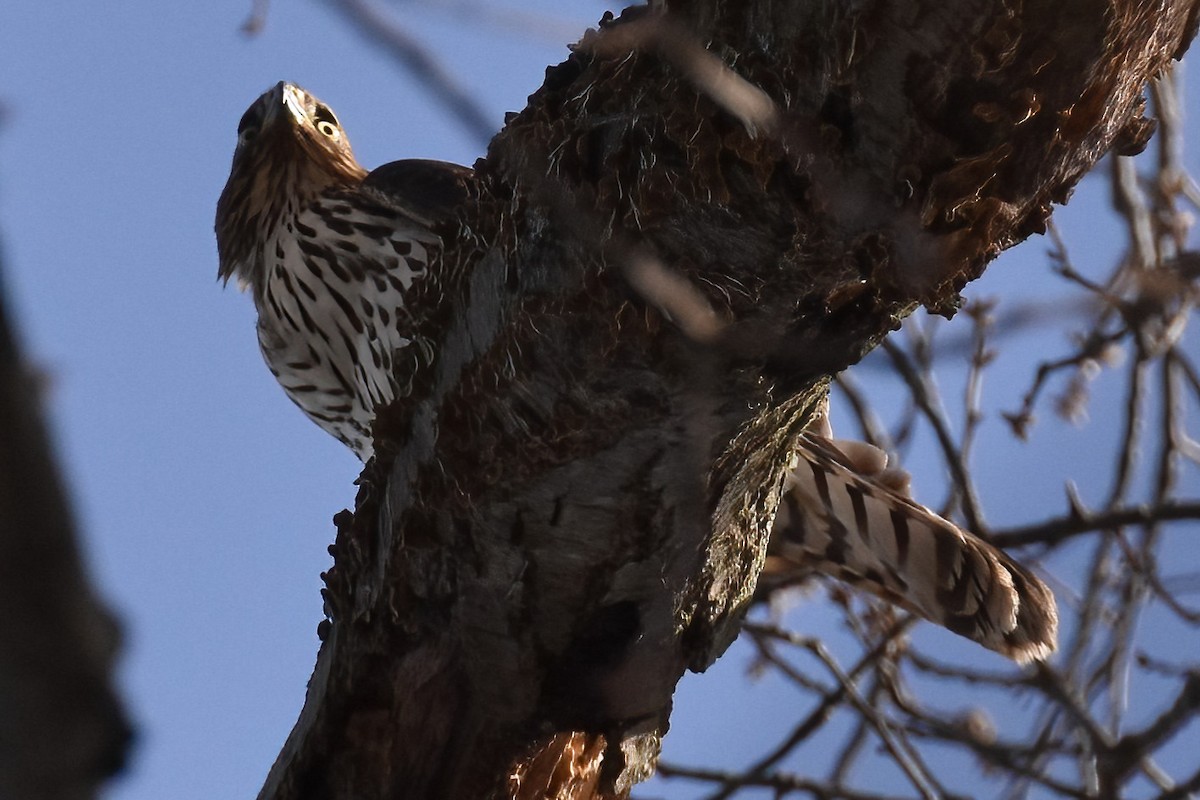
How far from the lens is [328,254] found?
403 cm

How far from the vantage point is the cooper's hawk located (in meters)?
3.24

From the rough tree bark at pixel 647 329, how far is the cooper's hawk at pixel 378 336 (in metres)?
0.76

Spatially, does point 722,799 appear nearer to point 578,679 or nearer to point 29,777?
point 578,679

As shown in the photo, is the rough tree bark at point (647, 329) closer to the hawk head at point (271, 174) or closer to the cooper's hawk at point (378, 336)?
the cooper's hawk at point (378, 336)

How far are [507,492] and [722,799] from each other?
5.77 feet

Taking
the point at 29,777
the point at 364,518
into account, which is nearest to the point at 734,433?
the point at 364,518

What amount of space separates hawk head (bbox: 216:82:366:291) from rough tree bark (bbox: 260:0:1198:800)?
240 centimetres

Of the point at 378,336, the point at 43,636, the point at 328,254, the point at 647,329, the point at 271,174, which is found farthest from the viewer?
the point at 271,174

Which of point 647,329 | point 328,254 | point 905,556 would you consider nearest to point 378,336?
point 328,254

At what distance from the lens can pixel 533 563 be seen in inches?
84.4

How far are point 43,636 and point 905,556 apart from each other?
2873mm

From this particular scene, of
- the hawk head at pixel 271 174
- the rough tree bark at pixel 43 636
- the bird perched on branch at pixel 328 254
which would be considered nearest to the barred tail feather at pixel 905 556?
the bird perched on branch at pixel 328 254

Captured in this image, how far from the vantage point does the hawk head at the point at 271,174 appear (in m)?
4.61

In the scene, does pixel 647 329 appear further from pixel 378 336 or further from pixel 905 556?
pixel 378 336
